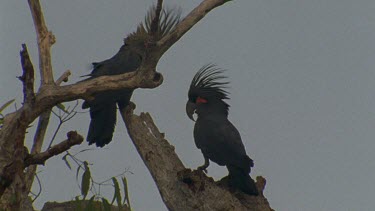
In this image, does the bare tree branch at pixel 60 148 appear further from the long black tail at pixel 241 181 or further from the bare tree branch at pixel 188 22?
the long black tail at pixel 241 181

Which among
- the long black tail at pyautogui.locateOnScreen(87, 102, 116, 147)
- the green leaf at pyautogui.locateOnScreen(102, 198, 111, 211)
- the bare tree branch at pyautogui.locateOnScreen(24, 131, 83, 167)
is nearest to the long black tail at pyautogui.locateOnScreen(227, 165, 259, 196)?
the long black tail at pyautogui.locateOnScreen(87, 102, 116, 147)

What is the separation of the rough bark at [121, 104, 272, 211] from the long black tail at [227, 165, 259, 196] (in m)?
0.07

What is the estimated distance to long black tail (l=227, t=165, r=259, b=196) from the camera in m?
6.05

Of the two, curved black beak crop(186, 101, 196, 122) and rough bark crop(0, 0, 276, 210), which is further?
curved black beak crop(186, 101, 196, 122)

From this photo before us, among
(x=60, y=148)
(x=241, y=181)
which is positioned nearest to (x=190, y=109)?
(x=241, y=181)

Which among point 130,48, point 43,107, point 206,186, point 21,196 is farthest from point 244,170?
point 21,196

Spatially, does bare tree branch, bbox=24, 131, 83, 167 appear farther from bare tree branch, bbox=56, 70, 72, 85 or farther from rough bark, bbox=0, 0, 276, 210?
bare tree branch, bbox=56, 70, 72, 85

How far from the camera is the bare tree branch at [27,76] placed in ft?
11.1

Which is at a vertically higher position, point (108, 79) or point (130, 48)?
point (130, 48)

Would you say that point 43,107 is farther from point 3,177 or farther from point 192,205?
point 192,205

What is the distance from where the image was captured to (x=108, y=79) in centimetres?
434

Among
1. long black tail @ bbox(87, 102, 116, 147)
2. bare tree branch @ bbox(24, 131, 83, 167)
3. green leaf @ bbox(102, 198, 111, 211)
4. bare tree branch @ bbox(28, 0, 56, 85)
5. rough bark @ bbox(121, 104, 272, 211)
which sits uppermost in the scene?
long black tail @ bbox(87, 102, 116, 147)

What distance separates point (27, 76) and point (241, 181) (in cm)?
307

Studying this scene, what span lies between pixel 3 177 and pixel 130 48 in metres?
4.86
